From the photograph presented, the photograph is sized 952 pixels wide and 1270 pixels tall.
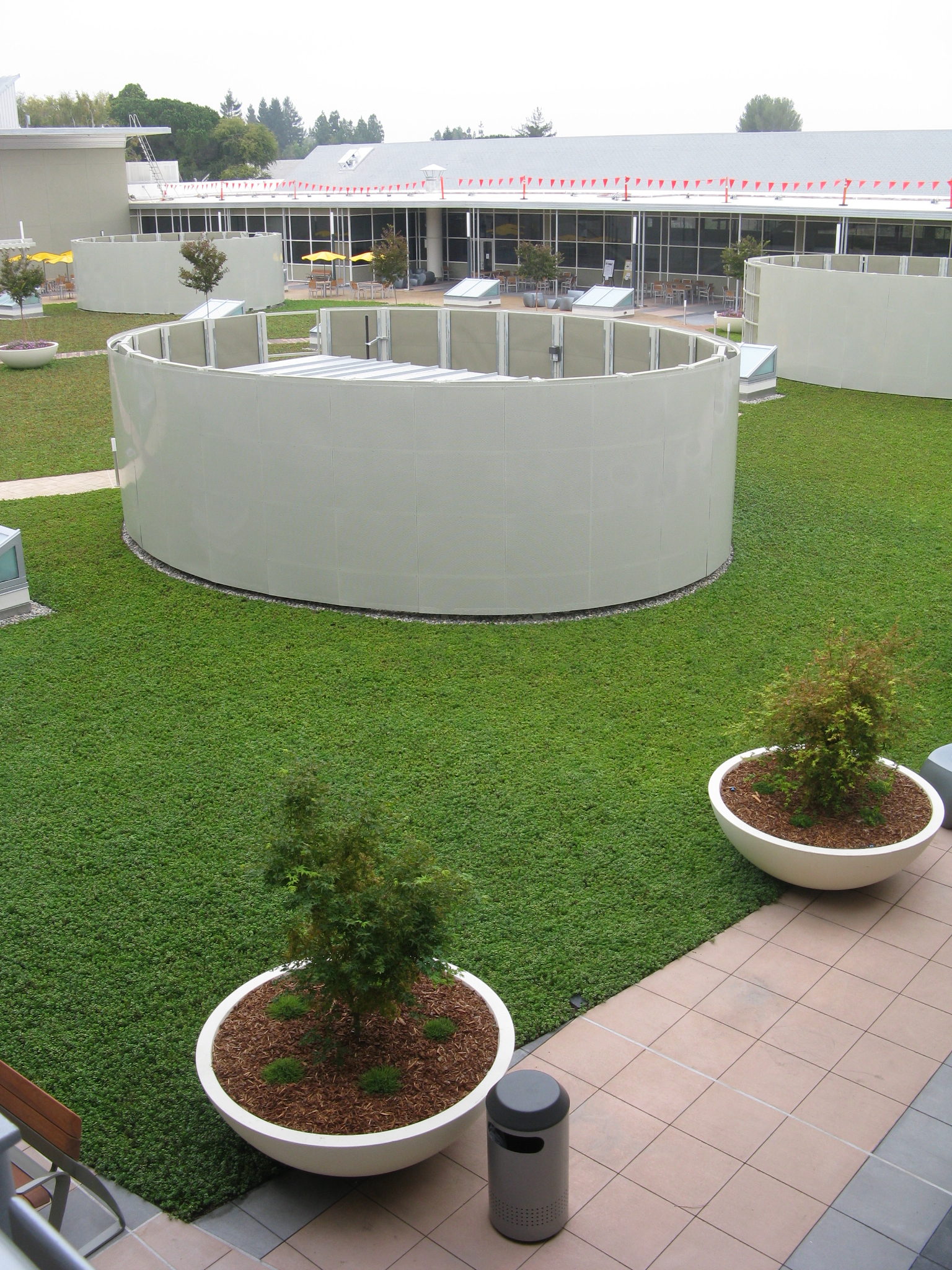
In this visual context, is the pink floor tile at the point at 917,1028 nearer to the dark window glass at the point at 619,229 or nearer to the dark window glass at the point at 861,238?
the dark window glass at the point at 861,238

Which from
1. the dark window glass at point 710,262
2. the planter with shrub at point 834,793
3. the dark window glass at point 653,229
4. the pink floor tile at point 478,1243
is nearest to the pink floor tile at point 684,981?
the planter with shrub at point 834,793

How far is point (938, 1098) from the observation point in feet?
19.7

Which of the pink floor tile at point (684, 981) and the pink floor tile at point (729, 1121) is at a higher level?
the pink floor tile at point (684, 981)

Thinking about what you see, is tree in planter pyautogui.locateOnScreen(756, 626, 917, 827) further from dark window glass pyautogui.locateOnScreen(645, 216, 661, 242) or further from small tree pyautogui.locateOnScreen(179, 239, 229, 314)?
dark window glass pyautogui.locateOnScreen(645, 216, 661, 242)

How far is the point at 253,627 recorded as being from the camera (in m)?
11.9

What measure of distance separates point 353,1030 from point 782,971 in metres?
2.75

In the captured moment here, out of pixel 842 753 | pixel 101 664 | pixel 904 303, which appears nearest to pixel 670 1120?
pixel 842 753

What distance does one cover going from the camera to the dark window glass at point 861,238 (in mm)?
34656

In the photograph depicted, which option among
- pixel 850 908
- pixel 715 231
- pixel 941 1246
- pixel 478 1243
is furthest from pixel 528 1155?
pixel 715 231

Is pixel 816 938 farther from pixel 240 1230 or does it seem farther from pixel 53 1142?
pixel 53 1142

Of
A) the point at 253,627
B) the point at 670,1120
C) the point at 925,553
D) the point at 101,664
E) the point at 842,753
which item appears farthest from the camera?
the point at 925,553

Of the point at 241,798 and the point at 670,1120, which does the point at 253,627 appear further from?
the point at 670,1120

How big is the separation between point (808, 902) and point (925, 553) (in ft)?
25.6

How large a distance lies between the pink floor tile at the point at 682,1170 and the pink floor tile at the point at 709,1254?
0.48 feet
